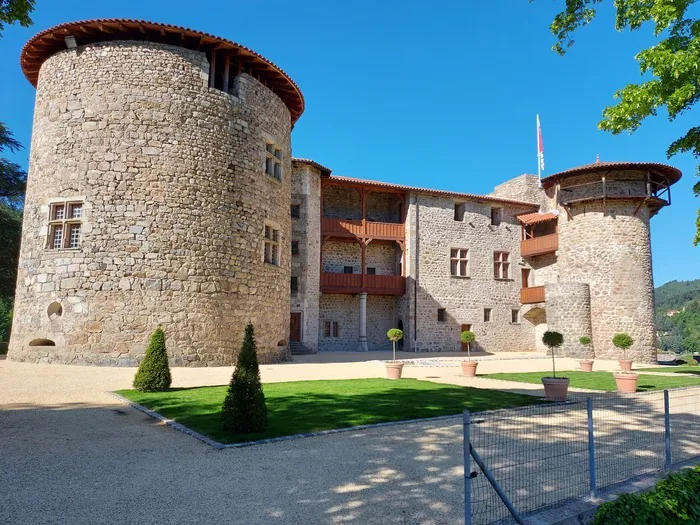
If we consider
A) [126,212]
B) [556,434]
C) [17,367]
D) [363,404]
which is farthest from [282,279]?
[556,434]

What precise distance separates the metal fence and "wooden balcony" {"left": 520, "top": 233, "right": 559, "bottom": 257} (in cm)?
2036

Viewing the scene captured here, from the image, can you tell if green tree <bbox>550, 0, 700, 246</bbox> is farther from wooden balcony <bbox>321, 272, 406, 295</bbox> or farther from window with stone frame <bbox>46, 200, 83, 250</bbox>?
wooden balcony <bbox>321, 272, 406, 295</bbox>

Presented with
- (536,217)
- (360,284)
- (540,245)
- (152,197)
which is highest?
(536,217)

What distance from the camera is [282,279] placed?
1795cm

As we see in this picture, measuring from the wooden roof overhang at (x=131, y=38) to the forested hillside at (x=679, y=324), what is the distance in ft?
200

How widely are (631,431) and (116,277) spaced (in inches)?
519

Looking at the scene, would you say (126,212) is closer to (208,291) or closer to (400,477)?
(208,291)

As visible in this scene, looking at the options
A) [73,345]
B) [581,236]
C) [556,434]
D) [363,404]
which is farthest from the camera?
[581,236]

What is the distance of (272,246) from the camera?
1789 cm

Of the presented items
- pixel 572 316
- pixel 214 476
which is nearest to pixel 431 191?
pixel 572 316

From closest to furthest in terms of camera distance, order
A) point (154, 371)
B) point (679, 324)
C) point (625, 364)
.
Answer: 1. point (154, 371)
2. point (625, 364)
3. point (679, 324)

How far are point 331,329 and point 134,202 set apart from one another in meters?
14.8

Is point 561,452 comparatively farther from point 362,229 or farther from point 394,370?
point 362,229

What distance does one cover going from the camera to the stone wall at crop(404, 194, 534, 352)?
2703 centimetres
